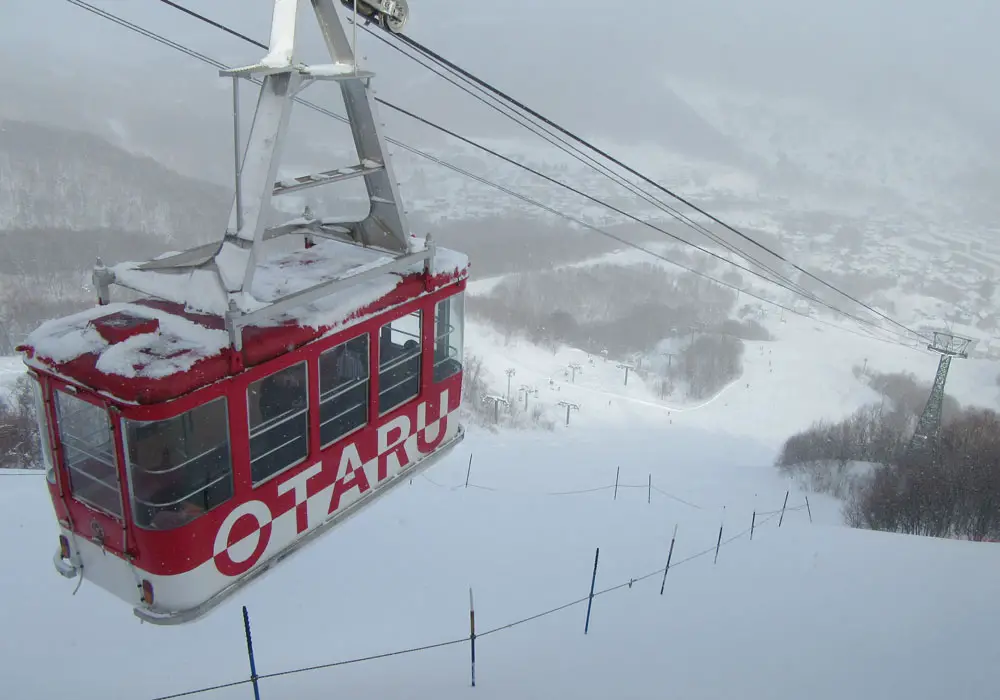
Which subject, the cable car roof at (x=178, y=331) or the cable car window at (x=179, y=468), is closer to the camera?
the cable car roof at (x=178, y=331)

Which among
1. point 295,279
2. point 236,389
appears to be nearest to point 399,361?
point 295,279

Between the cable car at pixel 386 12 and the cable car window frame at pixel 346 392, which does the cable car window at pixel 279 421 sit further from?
the cable car at pixel 386 12

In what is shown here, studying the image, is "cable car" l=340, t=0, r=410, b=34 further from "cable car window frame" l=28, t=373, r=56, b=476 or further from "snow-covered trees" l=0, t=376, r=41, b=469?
"snow-covered trees" l=0, t=376, r=41, b=469

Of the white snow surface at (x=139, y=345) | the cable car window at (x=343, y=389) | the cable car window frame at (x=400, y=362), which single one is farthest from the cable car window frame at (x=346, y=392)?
the white snow surface at (x=139, y=345)

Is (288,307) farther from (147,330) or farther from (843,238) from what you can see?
(843,238)

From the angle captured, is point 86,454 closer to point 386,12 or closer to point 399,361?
point 399,361

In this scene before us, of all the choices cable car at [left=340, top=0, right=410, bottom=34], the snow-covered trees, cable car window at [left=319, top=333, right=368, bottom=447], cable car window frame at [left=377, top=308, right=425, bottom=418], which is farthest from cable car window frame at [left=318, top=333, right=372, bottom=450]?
the snow-covered trees
